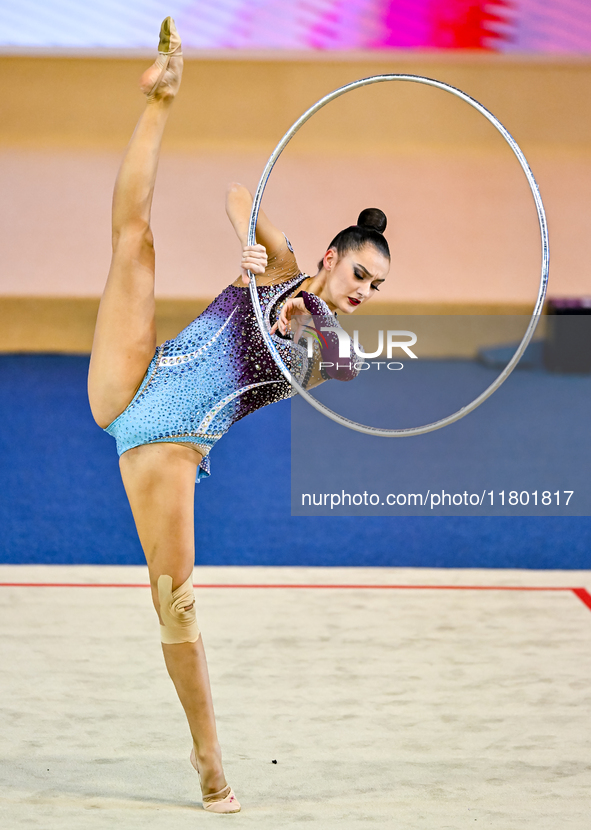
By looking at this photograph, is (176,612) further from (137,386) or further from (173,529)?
(137,386)

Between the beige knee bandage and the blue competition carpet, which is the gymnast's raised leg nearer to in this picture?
the beige knee bandage

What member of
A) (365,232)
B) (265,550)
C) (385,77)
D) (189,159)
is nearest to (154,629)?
(265,550)

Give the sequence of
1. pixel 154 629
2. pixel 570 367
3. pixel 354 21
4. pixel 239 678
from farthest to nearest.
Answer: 1. pixel 570 367
2. pixel 354 21
3. pixel 154 629
4. pixel 239 678

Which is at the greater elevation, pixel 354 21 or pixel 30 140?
pixel 354 21

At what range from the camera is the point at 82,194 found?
25.2 feet

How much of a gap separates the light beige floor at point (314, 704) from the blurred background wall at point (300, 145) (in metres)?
3.09

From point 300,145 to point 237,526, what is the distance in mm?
3631

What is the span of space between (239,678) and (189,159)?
18.3 feet

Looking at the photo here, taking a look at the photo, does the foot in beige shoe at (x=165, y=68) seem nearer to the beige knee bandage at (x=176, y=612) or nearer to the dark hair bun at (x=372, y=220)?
the dark hair bun at (x=372, y=220)

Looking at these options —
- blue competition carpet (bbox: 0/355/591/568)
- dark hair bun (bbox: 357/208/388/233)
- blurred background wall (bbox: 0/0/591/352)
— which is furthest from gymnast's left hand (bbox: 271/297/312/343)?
blurred background wall (bbox: 0/0/591/352)

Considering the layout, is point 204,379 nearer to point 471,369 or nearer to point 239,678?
point 239,678

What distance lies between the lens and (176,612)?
5.82 ft

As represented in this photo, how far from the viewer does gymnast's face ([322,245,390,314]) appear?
1.75m

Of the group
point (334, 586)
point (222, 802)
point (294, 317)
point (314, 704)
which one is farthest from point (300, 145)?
point (222, 802)
